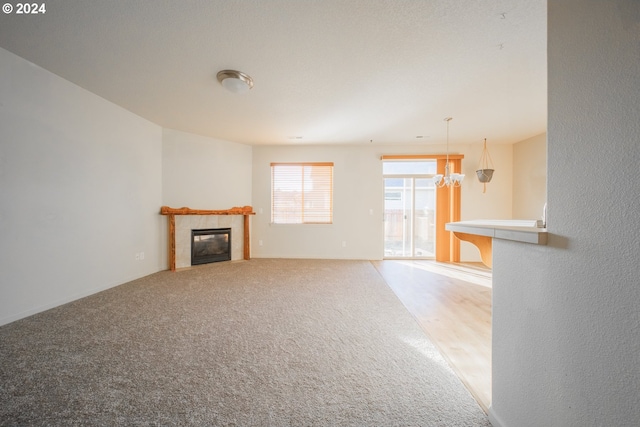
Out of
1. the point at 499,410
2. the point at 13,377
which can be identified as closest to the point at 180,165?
the point at 13,377

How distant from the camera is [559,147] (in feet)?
2.73

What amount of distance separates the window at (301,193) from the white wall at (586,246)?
405 cm

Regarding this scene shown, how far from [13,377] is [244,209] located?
11.5 ft

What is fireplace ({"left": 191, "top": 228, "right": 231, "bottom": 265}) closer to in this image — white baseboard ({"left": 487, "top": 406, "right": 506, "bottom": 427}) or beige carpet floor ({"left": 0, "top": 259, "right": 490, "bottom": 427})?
beige carpet floor ({"left": 0, "top": 259, "right": 490, "bottom": 427})

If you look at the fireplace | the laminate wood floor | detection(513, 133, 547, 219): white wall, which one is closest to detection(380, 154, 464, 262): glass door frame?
the laminate wood floor

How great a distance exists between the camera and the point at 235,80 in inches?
89.3

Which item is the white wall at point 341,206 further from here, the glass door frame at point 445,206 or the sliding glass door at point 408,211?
the sliding glass door at point 408,211

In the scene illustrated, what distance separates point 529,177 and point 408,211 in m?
2.30

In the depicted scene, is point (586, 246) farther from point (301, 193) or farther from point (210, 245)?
point (210, 245)

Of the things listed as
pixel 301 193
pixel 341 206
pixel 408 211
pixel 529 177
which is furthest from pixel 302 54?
pixel 529 177

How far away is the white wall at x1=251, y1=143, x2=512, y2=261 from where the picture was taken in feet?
15.9

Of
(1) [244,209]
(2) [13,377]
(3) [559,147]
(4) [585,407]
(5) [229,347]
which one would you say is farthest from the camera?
(1) [244,209]

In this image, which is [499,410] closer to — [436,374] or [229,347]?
[436,374]

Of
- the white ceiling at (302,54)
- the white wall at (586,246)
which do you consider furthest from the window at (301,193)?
the white wall at (586,246)
